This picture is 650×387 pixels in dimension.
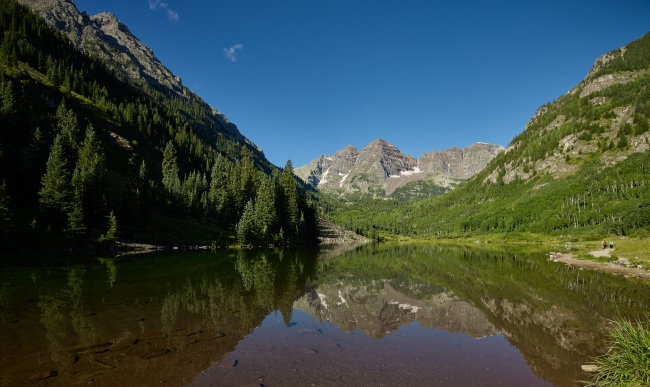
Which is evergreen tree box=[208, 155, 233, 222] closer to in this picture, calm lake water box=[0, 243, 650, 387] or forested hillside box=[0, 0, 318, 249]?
forested hillside box=[0, 0, 318, 249]

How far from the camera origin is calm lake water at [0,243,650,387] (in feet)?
36.3

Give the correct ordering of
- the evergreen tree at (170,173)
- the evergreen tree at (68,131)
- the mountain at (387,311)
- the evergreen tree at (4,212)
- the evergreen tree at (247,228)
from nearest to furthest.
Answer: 1. the mountain at (387,311)
2. the evergreen tree at (4,212)
3. the evergreen tree at (68,131)
4. the evergreen tree at (247,228)
5. the evergreen tree at (170,173)

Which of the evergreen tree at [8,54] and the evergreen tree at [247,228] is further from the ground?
the evergreen tree at [8,54]

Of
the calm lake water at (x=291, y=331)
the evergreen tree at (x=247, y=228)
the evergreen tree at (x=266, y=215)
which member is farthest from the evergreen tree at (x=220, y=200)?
the calm lake water at (x=291, y=331)

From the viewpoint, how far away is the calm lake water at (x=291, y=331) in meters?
11.1

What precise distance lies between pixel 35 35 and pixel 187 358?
218 metres

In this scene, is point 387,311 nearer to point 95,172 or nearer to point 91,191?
point 91,191

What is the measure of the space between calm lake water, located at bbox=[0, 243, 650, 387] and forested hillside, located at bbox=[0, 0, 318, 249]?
3532 cm

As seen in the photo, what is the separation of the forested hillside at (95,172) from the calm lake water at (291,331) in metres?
35.3

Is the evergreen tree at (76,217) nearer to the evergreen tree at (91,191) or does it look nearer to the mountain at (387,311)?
the evergreen tree at (91,191)

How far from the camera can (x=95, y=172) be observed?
63344 mm

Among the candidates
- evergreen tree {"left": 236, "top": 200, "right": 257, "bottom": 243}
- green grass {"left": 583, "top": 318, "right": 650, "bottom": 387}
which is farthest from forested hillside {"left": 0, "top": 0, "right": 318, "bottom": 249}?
green grass {"left": 583, "top": 318, "right": 650, "bottom": 387}

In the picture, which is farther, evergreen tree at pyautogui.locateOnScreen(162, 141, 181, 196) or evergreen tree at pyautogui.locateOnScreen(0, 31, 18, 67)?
evergreen tree at pyautogui.locateOnScreen(0, 31, 18, 67)

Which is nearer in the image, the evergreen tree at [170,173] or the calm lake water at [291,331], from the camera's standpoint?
the calm lake water at [291,331]
